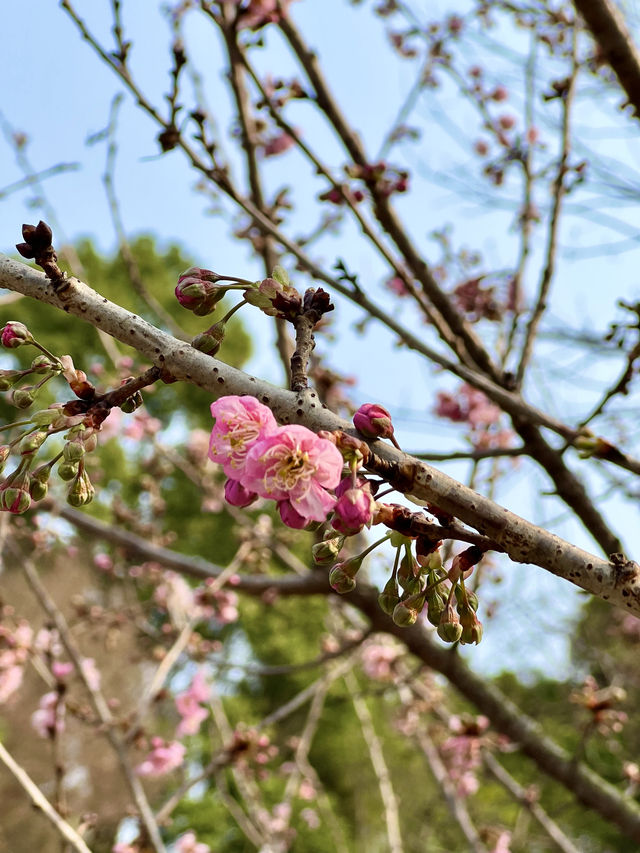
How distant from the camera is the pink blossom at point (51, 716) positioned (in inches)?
89.4

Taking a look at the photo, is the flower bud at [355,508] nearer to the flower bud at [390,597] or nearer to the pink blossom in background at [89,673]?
the flower bud at [390,597]

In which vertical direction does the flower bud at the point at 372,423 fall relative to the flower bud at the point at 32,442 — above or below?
above

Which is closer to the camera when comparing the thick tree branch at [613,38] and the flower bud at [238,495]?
the flower bud at [238,495]

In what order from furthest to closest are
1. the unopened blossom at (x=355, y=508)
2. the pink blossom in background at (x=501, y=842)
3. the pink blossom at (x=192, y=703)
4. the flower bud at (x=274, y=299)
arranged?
the pink blossom in background at (x=501, y=842) → the pink blossom at (x=192, y=703) → the flower bud at (x=274, y=299) → the unopened blossom at (x=355, y=508)

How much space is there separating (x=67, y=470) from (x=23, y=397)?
12 cm

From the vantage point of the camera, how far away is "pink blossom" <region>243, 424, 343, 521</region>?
0.78 metres

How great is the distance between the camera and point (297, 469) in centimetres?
81

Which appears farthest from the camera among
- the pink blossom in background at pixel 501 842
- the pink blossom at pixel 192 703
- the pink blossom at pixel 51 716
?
the pink blossom in background at pixel 501 842

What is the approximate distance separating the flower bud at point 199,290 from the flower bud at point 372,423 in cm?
32

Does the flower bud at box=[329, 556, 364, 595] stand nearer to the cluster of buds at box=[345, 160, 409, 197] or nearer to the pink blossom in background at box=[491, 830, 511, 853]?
the cluster of buds at box=[345, 160, 409, 197]

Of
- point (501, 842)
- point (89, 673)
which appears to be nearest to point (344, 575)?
point (89, 673)

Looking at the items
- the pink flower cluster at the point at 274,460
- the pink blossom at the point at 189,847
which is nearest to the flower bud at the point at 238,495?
the pink flower cluster at the point at 274,460

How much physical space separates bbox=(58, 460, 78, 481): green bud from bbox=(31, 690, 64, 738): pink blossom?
162 centimetres

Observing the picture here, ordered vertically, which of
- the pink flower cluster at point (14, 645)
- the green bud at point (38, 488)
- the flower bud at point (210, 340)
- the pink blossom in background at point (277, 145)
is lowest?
the green bud at point (38, 488)
